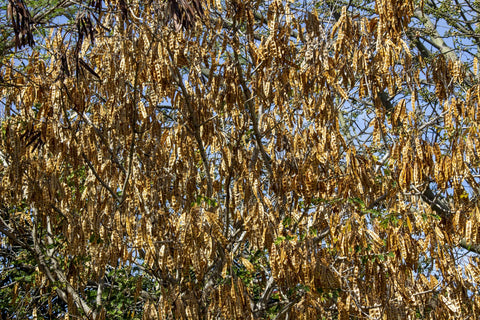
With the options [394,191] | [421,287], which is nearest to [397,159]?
[394,191]

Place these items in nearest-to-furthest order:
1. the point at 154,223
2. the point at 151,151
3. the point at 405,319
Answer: the point at 405,319 → the point at 154,223 → the point at 151,151

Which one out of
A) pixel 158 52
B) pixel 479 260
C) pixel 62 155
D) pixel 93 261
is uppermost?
pixel 158 52

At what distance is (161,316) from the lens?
152 inches

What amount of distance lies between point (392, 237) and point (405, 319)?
54 cm

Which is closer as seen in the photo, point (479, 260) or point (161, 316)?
point (161, 316)

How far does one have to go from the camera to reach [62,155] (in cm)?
432

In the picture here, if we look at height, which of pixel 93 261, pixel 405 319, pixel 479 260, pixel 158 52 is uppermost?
pixel 158 52

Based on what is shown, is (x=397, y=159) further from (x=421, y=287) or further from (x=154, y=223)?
(x=154, y=223)

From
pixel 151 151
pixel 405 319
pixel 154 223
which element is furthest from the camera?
pixel 151 151

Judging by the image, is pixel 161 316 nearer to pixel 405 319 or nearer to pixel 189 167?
pixel 189 167

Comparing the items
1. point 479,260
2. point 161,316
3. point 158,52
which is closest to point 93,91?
point 158,52

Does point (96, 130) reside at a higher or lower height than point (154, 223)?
higher

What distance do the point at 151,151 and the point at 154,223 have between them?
657 millimetres

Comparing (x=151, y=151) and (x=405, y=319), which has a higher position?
(x=151, y=151)
